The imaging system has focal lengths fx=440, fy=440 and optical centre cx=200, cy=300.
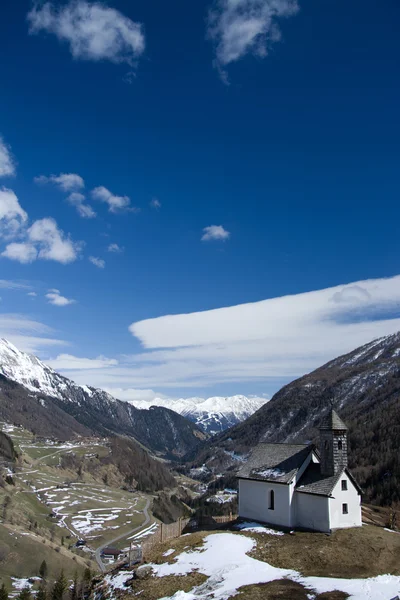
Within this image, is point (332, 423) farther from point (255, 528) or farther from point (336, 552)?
point (336, 552)

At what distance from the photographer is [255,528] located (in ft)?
165

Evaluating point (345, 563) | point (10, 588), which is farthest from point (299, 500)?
point (10, 588)

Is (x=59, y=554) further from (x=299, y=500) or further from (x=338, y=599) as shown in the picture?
(x=338, y=599)

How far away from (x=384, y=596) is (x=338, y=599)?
2.75 metres

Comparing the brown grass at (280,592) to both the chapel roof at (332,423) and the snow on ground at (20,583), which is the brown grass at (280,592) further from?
the snow on ground at (20,583)

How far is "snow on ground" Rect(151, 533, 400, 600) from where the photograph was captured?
29.5 meters

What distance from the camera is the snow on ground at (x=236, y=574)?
29500mm

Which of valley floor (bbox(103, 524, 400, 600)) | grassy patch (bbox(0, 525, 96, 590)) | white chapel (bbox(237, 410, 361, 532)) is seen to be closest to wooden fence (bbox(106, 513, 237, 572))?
valley floor (bbox(103, 524, 400, 600))

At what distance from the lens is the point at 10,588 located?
120 meters

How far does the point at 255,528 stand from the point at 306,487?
749 cm

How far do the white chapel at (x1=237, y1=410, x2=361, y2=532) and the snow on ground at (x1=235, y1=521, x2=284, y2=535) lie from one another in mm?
1653

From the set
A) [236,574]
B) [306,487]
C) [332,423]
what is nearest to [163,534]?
[306,487]

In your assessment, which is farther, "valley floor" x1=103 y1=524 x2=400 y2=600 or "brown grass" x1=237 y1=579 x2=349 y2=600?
"valley floor" x1=103 y1=524 x2=400 y2=600

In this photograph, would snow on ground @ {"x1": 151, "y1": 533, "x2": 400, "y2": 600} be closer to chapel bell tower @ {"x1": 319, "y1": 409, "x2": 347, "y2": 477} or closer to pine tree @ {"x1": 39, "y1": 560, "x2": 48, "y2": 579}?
chapel bell tower @ {"x1": 319, "y1": 409, "x2": 347, "y2": 477}
